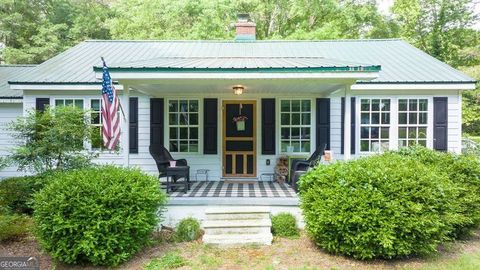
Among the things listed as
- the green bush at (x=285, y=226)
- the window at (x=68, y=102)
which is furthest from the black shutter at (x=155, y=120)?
the green bush at (x=285, y=226)

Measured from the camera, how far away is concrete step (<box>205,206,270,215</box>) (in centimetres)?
526

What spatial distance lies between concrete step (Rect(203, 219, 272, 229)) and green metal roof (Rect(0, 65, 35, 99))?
6748 millimetres

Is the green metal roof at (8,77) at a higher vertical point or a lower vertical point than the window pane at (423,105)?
higher

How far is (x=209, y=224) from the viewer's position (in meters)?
5.05

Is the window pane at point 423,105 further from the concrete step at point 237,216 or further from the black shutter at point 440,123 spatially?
the concrete step at point 237,216

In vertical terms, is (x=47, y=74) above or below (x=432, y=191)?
above

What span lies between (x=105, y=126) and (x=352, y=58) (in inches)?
275

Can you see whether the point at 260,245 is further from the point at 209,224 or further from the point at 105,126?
the point at 105,126

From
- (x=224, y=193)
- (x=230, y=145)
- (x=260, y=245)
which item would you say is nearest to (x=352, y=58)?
(x=230, y=145)

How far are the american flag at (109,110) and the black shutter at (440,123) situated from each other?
730cm

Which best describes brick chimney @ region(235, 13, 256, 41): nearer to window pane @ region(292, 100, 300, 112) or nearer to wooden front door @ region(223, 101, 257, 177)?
wooden front door @ region(223, 101, 257, 177)

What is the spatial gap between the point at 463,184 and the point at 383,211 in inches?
70.0

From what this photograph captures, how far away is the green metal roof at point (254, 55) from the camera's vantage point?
309 inches

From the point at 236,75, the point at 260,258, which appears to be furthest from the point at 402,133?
the point at 260,258
